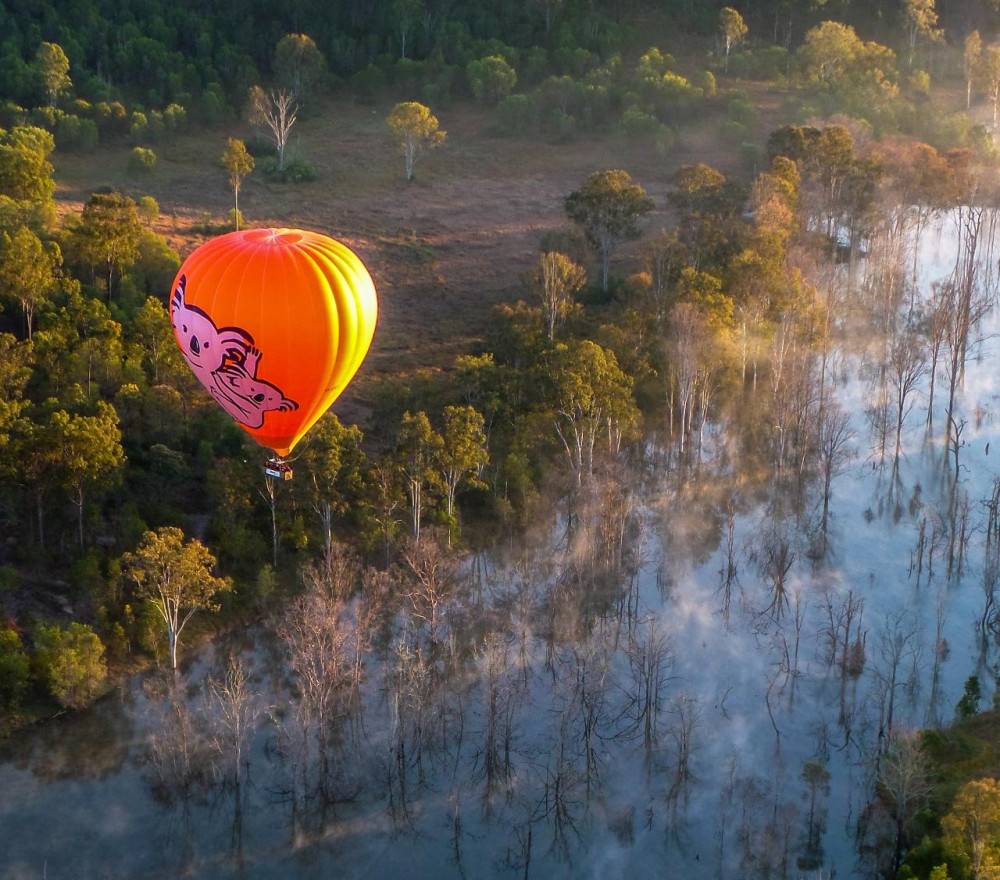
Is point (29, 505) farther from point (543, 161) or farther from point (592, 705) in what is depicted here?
point (543, 161)

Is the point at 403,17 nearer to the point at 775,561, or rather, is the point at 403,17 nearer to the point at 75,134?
the point at 75,134

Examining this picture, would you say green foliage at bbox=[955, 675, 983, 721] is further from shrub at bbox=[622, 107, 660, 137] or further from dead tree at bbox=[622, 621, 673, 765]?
shrub at bbox=[622, 107, 660, 137]

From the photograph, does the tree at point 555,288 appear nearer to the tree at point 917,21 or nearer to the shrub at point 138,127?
the shrub at point 138,127

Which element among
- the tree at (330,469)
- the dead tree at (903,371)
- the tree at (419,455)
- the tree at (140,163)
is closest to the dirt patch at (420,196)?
the tree at (140,163)

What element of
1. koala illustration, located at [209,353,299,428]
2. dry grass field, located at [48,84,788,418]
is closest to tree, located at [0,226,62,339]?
dry grass field, located at [48,84,788,418]

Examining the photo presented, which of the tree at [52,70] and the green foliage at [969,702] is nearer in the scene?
the green foliage at [969,702]

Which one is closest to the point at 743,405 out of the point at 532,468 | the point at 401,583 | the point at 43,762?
the point at 532,468

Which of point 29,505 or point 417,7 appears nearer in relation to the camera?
point 29,505
